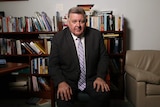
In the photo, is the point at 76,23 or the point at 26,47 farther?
the point at 26,47

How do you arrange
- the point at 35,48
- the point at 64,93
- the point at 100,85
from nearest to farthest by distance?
the point at 64,93 < the point at 100,85 < the point at 35,48

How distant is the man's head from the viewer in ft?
5.83

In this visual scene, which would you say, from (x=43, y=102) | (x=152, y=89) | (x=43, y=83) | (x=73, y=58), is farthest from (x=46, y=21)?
(x=152, y=89)

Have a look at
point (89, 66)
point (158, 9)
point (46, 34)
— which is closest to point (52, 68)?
point (89, 66)

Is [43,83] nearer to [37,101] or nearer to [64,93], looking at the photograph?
[37,101]

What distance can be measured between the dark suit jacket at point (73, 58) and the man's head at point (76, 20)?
108 millimetres

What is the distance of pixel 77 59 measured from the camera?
1819 millimetres

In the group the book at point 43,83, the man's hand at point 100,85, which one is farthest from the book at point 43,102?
the man's hand at point 100,85

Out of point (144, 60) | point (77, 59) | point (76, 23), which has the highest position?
point (76, 23)

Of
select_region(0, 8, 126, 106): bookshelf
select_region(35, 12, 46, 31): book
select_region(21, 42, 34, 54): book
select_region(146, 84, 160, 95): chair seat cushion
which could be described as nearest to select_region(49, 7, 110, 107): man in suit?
select_region(146, 84, 160, 95): chair seat cushion

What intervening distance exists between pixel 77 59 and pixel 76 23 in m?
0.36

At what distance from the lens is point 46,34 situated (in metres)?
2.73

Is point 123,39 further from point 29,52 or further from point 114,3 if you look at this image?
point 29,52

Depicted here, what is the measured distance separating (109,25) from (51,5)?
3.36 ft
